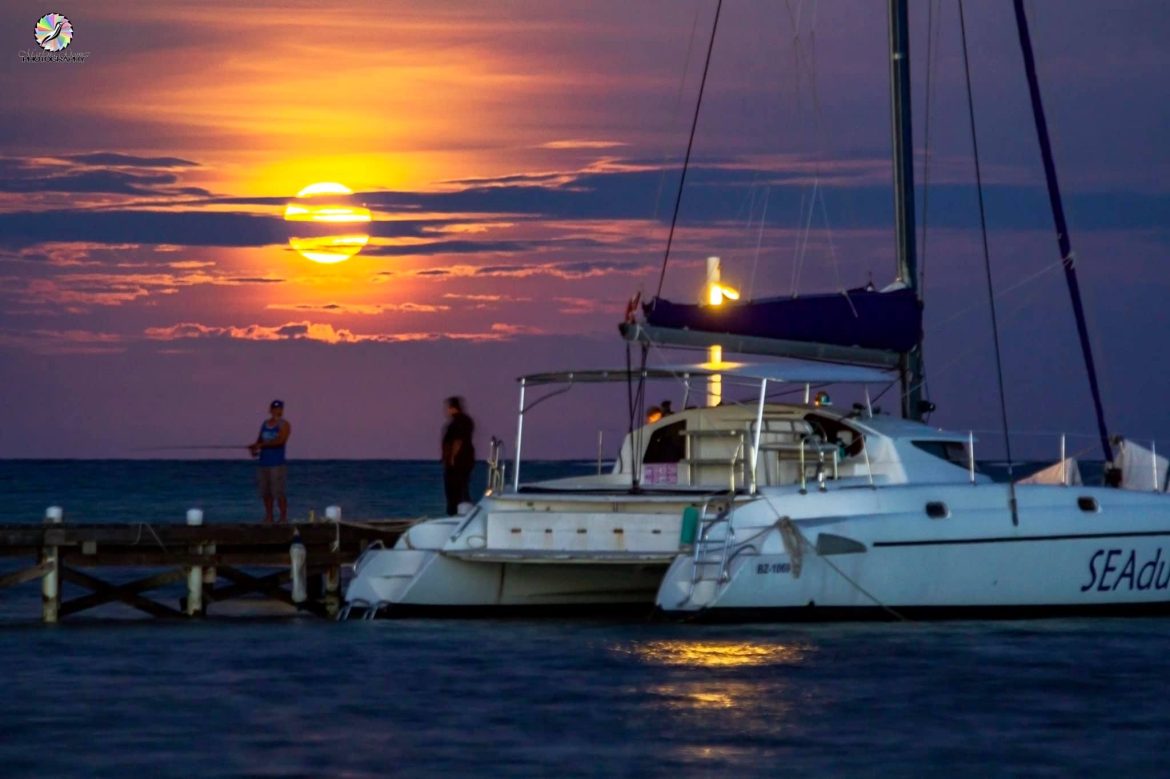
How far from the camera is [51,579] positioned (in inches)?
782

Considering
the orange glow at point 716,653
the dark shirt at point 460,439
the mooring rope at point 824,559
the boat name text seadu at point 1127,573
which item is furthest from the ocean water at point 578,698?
the dark shirt at point 460,439

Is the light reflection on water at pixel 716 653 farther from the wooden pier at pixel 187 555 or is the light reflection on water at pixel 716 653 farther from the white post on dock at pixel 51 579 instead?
the white post on dock at pixel 51 579

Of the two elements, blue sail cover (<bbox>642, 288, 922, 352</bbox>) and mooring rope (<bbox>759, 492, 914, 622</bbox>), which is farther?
blue sail cover (<bbox>642, 288, 922, 352</bbox>)

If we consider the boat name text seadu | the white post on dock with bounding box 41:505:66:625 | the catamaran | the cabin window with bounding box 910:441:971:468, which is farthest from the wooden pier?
the boat name text seadu

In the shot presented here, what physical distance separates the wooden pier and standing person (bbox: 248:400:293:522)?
1.09 m

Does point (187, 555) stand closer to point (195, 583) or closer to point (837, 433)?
point (195, 583)

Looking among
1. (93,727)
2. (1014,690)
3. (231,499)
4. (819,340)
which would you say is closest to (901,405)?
(819,340)

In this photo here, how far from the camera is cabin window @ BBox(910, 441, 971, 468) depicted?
63.1 ft

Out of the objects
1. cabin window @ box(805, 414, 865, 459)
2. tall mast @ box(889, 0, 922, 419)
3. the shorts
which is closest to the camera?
cabin window @ box(805, 414, 865, 459)

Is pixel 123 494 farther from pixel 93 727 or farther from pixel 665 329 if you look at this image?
pixel 93 727

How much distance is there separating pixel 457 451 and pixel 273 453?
2307mm

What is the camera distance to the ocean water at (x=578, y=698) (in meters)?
12.1

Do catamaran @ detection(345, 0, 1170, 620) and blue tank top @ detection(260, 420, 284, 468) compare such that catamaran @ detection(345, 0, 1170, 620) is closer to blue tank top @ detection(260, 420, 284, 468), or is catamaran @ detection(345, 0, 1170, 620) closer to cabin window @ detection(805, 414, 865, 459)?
cabin window @ detection(805, 414, 865, 459)

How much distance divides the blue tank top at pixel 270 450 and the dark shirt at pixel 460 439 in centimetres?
204
